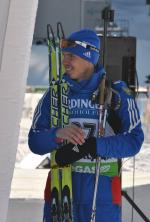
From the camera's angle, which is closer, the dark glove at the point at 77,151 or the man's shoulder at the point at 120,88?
the dark glove at the point at 77,151

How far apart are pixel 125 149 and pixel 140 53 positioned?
33.2 metres

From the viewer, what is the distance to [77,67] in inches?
125

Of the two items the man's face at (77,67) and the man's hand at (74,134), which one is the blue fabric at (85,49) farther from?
the man's hand at (74,134)

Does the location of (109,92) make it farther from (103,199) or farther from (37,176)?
(37,176)

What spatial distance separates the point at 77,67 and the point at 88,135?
1.03 ft

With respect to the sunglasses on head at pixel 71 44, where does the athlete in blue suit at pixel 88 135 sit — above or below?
below

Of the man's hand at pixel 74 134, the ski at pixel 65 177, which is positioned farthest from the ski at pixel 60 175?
the man's hand at pixel 74 134

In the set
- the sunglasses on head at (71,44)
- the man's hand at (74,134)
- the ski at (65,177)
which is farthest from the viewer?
the sunglasses on head at (71,44)

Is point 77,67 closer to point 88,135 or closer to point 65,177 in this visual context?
point 88,135

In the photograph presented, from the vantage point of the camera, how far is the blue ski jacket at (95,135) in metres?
3.10

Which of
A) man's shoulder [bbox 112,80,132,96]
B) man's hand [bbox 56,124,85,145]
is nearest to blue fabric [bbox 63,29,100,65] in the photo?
man's shoulder [bbox 112,80,132,96]

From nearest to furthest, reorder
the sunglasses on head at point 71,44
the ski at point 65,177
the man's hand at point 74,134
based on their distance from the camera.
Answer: the man's hand at point 74,134 → the ski at point 65,177 → the sunglasses on head at point 71,44

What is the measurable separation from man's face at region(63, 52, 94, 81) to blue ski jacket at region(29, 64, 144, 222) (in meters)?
0.03

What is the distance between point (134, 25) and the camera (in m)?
31.6
